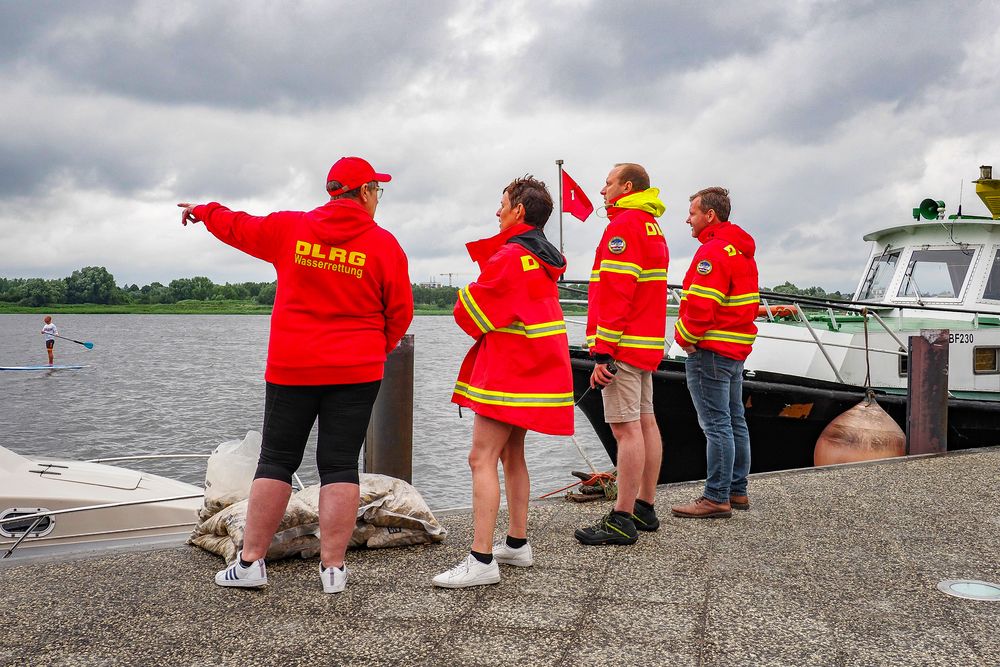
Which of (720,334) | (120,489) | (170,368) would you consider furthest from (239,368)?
(720,334)

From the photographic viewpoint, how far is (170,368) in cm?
4369

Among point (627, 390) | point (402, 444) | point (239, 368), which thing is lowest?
point (239, 368)

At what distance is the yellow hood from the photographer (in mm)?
4305

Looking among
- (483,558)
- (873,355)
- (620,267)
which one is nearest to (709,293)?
(620,267)

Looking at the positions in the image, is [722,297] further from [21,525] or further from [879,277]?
[879,277]

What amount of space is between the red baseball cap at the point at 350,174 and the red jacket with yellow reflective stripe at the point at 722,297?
6.70 ft

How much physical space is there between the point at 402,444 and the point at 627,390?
168 cm

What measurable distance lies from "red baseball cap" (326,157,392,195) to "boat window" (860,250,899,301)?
28.3ft

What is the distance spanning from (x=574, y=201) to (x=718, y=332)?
561 centimetres

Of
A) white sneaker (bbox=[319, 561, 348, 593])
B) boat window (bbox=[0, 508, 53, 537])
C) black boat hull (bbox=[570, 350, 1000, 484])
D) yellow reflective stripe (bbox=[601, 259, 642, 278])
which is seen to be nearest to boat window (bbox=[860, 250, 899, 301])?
black boat hull (bbox=[570, 350, 1000, 484])

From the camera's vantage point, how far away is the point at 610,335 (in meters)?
4.12

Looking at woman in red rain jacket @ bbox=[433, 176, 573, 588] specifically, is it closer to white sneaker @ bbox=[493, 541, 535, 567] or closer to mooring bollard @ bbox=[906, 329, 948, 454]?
white sneaker @ bbox=[493, 541, 535, 567]

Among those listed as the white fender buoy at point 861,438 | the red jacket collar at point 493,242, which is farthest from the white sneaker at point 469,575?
the white fender buoy at point 861,438

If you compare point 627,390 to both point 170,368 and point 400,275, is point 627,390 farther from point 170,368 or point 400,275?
point 170,368
